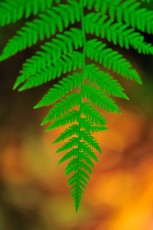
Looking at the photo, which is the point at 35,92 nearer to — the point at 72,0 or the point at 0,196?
the point at 0,196

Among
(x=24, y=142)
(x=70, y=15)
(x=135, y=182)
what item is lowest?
(x=135, y=182)

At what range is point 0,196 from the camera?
13.2 ft

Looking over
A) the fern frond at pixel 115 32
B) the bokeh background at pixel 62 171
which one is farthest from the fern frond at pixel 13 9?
the bokeh background at pixel 62 171

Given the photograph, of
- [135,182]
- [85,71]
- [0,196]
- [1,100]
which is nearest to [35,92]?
[1,100]

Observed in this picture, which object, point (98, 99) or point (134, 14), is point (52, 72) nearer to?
point (98, 99)

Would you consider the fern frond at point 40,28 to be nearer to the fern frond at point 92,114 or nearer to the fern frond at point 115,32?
the fern frond at point 115,32

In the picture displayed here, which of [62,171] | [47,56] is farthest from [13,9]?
[62,171]

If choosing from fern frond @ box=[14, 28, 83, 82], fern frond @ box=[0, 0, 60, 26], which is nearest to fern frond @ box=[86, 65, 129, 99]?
fern frond @ box=[14, 28, 83, 82]

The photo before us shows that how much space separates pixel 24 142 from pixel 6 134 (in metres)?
0.21

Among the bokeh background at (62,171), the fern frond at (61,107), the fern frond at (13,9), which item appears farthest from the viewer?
the bokeh background at (62,171)

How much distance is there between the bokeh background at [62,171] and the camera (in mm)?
4008

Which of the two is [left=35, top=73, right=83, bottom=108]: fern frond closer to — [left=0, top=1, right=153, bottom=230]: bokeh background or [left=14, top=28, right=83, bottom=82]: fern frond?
[left=14, top=28, right=83, bottom=82]: fern frond

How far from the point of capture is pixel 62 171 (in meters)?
4.05

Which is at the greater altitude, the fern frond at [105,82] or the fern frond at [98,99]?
the fern frond at [105,82]
